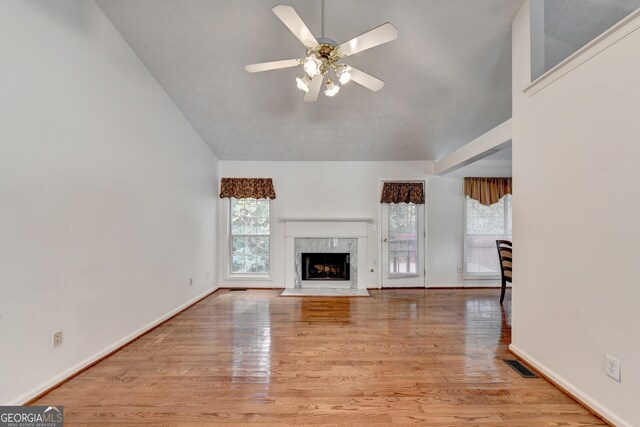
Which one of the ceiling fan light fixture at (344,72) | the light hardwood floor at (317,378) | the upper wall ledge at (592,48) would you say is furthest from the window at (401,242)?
the ceiling fan light fixture at (344,72)

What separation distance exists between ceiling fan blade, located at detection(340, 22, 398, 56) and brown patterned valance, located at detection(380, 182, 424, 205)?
3.26m

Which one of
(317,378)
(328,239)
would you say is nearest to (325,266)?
(328,239)

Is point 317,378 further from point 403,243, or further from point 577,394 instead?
point 403,243

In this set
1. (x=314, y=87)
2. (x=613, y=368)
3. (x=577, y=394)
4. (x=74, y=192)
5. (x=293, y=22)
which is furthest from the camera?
(x=314, y=87)

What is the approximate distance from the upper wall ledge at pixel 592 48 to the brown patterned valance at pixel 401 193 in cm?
275

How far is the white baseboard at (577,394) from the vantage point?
1.65 metres

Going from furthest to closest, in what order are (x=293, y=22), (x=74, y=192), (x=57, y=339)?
(x=74, y=192)
(x=57, y=339)
(x=293, y=22)

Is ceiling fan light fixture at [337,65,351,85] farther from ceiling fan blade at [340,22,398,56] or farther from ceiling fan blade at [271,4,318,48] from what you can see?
ceiling fan blade at [271,4,318,48]

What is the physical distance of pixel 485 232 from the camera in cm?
513

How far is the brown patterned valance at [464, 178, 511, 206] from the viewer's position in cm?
500

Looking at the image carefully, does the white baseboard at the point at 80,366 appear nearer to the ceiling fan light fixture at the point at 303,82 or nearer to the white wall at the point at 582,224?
the ceiling fan light fixture at the point at 303,82

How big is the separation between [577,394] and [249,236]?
15.1 feet

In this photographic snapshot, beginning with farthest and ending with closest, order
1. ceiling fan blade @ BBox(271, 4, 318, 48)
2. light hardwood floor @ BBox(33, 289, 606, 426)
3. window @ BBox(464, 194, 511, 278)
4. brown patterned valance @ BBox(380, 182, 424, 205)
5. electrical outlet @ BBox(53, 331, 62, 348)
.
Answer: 1. window @ BBox(464, 194, 511, 278)
2. brown patterned valance @ BBox(380, 182, 424, 205)
3. electrical outlet @ BBox(53, 331, 62, 348)
4. light hardwood floor @ BBox(33, 289, 606, 426)
5. ceiling fan blade @ BBox(271, 4, 318, 48)

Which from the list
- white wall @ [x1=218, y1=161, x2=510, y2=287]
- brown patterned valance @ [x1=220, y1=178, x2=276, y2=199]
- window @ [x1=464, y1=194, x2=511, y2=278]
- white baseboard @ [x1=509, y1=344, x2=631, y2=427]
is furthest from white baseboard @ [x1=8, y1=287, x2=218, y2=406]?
window @ [x1=464, y1=194, x2=511, y2=278]
